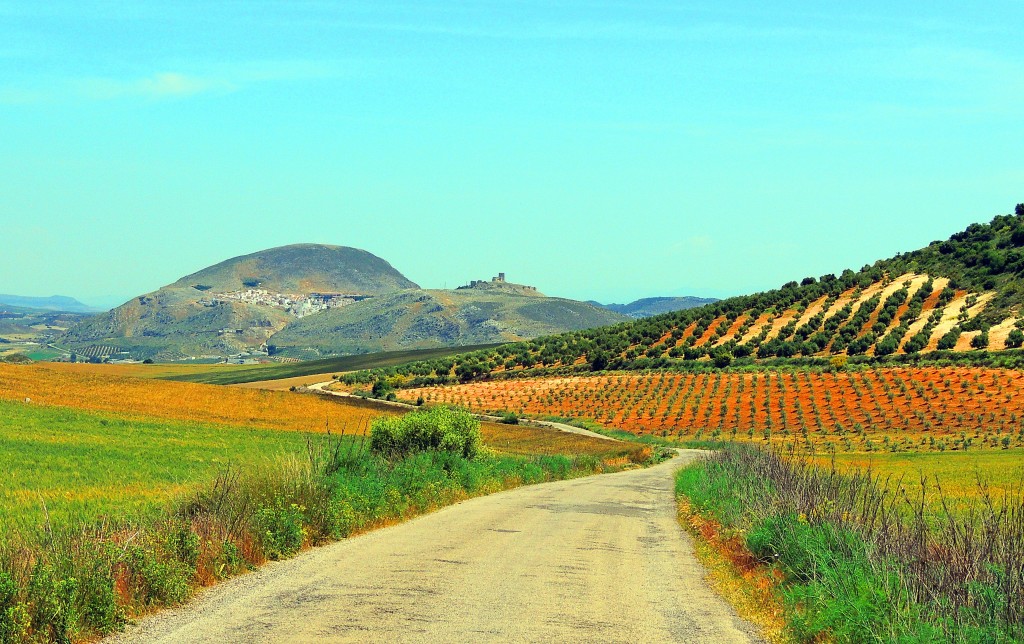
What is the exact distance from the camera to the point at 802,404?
9156cm

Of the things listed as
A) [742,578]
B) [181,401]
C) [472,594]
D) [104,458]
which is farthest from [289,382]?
[472,594]

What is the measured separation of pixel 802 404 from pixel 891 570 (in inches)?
3245

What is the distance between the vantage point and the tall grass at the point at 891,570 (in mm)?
10680

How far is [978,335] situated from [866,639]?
113164 mm

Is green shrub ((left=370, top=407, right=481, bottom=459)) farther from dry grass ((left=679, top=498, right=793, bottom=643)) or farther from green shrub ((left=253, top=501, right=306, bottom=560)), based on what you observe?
green shrub ((left=253, top=501, right=306, bottom=560))

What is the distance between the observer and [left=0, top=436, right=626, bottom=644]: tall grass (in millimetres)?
11320

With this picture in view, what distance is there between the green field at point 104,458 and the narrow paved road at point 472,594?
154 inches

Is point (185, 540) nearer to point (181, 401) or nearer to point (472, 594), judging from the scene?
point (472, 594)

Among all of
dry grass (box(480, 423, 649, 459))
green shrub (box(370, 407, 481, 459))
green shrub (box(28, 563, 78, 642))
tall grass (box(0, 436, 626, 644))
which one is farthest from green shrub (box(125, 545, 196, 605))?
dry grass (box(480, 423, 649, 459))

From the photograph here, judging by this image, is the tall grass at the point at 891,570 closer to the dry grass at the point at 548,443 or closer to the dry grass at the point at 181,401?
the dry grass at the point at 548,443

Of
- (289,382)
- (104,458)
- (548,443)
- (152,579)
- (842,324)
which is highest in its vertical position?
(842,324)

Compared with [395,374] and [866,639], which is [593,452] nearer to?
[866,639]

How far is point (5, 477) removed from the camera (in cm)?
2788

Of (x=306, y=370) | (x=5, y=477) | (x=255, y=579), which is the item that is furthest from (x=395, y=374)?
(x=255, y=579)
